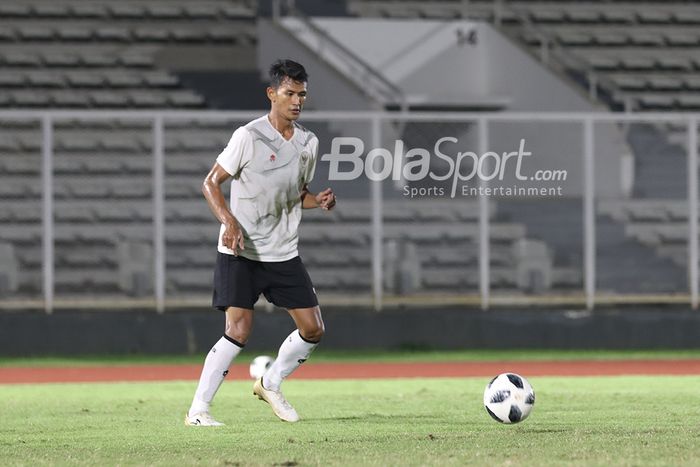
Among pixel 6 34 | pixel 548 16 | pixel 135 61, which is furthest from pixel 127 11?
pixel 548 16

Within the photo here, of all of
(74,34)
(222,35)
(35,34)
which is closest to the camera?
(35,34)

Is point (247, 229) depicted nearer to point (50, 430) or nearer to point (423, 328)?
point (50, 430)

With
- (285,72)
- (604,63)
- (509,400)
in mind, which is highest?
(604,63)

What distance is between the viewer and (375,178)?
17.4 m

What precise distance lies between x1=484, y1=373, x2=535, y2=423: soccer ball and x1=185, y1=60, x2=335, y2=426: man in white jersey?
47.6 inches

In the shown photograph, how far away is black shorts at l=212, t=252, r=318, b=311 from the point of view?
9.61m

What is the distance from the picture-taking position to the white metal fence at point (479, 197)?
1709 cm

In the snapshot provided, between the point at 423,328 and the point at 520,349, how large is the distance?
114cm

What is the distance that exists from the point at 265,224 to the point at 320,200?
0.37 metres

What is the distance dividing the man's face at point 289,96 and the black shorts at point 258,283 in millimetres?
949

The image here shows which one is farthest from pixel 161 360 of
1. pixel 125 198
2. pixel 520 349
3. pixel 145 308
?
pixel 520 349

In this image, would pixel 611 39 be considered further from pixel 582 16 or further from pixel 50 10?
pixel 50 10

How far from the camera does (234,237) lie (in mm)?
9352

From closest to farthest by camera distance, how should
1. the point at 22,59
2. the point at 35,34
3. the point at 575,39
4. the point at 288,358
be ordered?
1. the point at 288,358
2. the point at 22,59
3. the point at 35,34
4. the point at 575,39
